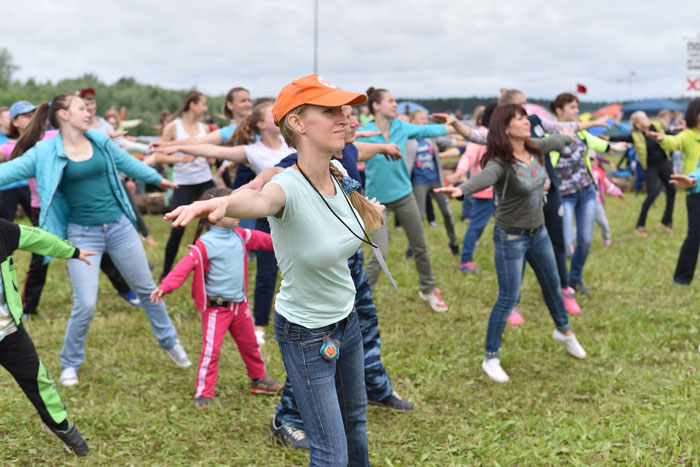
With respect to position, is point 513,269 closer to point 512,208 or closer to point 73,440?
point 512,208

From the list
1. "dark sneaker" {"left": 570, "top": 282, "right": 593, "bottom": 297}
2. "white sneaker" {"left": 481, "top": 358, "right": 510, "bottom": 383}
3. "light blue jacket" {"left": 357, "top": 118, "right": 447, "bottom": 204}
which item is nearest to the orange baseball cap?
"white sneaker" {"left": 481, "top": 358, "right": 510, "bottom": 383}

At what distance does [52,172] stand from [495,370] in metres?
3.91

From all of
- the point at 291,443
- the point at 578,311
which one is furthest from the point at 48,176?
the point at 578,311

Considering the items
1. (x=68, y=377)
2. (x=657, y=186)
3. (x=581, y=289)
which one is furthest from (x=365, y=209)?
(x=657, y=186)

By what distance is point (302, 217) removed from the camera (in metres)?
2.33

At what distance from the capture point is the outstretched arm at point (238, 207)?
193 centimetres

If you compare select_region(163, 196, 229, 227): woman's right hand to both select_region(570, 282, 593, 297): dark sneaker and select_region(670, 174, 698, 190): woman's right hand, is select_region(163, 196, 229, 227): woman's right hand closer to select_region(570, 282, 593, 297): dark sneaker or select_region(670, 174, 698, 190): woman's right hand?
select_region(670, 174, 698, 190): woman's right hand

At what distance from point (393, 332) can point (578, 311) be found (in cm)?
216

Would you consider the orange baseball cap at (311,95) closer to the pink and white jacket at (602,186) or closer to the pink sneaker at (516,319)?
the pink sneaker at (516,319)

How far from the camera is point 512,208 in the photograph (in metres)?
4.68

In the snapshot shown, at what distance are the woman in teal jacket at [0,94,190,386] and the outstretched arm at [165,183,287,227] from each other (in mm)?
2921

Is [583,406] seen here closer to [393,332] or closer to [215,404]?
[393,332]

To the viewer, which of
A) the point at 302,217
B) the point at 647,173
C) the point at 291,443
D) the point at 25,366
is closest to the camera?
the point at 302,217

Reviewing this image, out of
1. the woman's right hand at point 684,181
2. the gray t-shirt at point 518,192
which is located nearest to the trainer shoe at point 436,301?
the gray t-shirt at point 518,192
